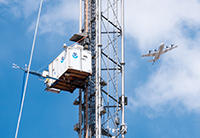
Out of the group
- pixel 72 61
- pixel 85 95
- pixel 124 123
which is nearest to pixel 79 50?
pixel 72 61

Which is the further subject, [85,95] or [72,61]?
[85,95]

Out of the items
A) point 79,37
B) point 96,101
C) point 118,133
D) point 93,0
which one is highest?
point 93,0

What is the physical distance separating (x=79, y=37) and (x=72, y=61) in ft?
22.9

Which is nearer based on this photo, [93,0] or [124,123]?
[124,123]

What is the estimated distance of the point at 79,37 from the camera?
58.9 m

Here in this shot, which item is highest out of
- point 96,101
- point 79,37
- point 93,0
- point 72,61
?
point 93,0

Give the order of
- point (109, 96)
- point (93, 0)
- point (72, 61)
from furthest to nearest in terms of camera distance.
Result: point (93, 0) < point (109, 96) < point (72, 61)

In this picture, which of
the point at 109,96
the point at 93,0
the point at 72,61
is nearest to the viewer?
the point at 72,61

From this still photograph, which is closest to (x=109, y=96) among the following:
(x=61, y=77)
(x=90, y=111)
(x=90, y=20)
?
(x=90, y=111)

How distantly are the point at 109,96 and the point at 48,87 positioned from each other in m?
8.20

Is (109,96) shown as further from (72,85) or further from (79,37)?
(79,37)

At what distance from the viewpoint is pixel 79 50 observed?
5406 centimetres

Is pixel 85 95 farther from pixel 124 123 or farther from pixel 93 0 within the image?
pixel 93 0

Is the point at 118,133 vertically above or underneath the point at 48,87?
underneath
